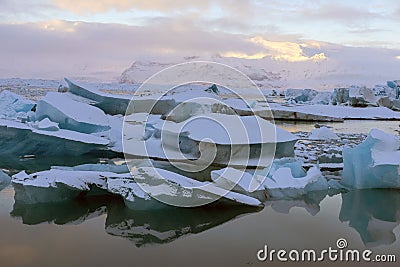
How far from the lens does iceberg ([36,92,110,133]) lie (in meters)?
6.38

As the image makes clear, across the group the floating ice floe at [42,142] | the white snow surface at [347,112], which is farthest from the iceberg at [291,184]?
the white snow surface at [347,112]

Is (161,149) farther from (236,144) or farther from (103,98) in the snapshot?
(103,98)

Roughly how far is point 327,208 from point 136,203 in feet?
5.16

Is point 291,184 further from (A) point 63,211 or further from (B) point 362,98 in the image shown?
(B) point 362,98

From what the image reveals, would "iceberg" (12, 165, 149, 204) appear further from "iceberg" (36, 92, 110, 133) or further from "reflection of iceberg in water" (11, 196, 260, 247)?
"iceberg" (36, 92, 110, 133)

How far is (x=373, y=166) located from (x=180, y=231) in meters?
2.09

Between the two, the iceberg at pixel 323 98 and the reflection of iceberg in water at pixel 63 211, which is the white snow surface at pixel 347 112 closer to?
the iceberg at pixel 323 98

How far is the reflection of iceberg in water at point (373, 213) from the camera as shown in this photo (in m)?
2.91

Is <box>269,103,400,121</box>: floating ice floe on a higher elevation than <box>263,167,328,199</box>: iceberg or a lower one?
lower

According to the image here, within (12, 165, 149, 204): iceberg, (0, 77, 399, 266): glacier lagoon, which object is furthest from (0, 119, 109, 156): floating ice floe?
(12, 165, 149, 204): iceberg

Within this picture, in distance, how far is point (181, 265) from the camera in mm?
2387

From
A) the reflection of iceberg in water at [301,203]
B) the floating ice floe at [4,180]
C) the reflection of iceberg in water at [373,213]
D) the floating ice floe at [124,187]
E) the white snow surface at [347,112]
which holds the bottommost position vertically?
the white snow surface at [347,112]

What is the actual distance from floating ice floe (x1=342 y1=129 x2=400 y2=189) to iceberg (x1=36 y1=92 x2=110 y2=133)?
384cm

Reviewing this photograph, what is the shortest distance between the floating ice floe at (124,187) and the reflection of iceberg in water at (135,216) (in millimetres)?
66
